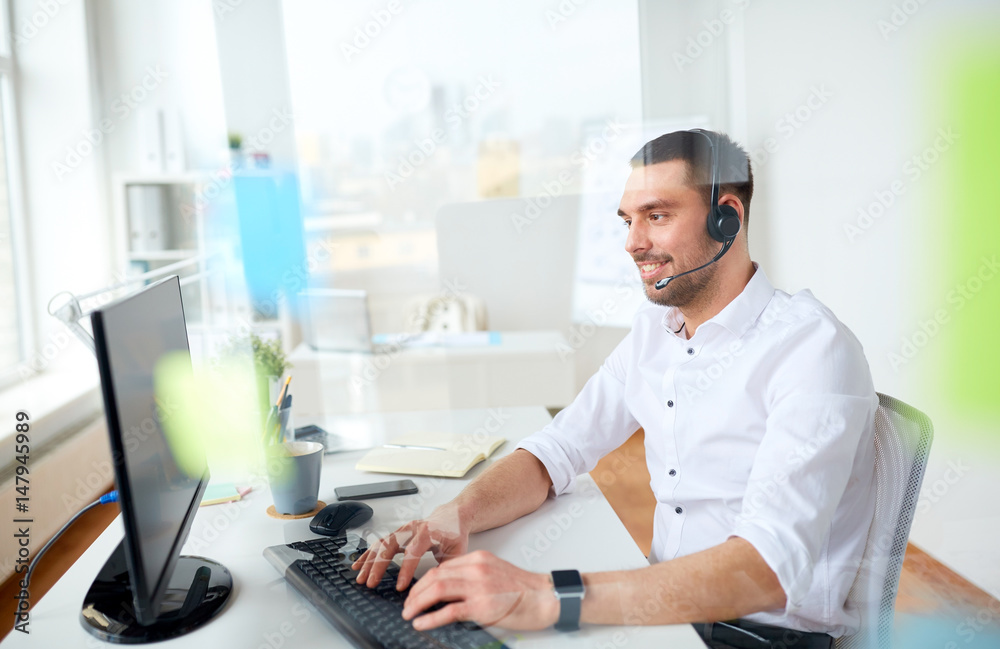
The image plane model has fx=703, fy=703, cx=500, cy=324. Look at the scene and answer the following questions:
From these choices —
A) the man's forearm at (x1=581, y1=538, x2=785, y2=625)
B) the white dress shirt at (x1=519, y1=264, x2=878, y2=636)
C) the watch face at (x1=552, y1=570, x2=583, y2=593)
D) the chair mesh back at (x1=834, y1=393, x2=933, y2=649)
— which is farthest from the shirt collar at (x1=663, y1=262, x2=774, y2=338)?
the watch face at (x1=552, y1=570, x2=583, y2=593)

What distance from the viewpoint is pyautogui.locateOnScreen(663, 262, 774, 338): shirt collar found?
0.98 m

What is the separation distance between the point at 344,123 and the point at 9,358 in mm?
2075

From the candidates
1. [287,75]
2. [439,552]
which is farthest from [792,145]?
[287,75]

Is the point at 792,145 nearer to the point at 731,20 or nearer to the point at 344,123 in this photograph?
the point at 731,20

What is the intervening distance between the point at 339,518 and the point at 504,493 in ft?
0.79

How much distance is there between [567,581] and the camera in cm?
76

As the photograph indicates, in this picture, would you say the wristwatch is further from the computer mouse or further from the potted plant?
the potted plant

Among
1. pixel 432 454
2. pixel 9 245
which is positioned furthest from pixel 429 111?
pixel 9 245

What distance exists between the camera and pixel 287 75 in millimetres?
1587

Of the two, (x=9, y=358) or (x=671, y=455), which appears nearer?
(x=671, y=455)

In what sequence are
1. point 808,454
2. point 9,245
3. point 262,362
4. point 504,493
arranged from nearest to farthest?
point 808,454 → point 504,493 → point 262,362 → point 9,245

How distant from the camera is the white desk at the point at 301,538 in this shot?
729mm

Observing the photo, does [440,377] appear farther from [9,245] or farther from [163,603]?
[9,245]

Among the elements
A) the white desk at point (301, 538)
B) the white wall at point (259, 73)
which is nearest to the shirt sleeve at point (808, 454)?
the white desk at point (301, 538)
